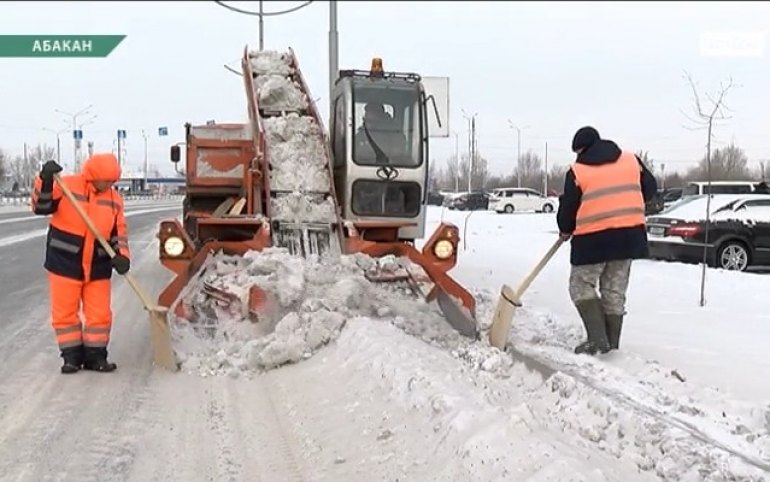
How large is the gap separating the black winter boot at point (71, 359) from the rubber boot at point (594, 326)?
156 inches

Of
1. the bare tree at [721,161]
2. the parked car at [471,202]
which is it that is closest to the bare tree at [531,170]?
the parked car at [471,202]

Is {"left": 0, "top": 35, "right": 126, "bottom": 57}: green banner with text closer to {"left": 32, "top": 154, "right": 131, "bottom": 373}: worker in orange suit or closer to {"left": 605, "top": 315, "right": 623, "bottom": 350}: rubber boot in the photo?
{"left": 32, "top": 154, "right": 131, "bottom": 373}: worker in orange suit

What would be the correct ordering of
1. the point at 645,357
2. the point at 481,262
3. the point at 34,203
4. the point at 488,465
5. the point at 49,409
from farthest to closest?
the point at 481,262, the point at 645,357, the point at 34,203, the point at 49,409, the point at 488,465

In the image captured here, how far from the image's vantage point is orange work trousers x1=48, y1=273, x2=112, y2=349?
6.14 meters

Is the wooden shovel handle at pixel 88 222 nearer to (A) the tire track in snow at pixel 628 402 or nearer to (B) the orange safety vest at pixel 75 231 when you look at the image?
(B) the orange safety vest at pixel 75 231

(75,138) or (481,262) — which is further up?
(75,138)

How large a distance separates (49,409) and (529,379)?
3183 millimetres

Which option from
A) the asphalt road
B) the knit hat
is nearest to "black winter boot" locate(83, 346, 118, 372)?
the asphalt road

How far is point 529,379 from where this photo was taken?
539 centimetres

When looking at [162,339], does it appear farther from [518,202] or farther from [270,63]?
[518,202]

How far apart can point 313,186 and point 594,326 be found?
12.6 ft

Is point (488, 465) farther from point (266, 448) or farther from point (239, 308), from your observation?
point (239, 308)

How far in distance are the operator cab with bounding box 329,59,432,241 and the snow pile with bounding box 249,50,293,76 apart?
1.42 meters

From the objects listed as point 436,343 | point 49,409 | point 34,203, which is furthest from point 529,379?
point 34,203
